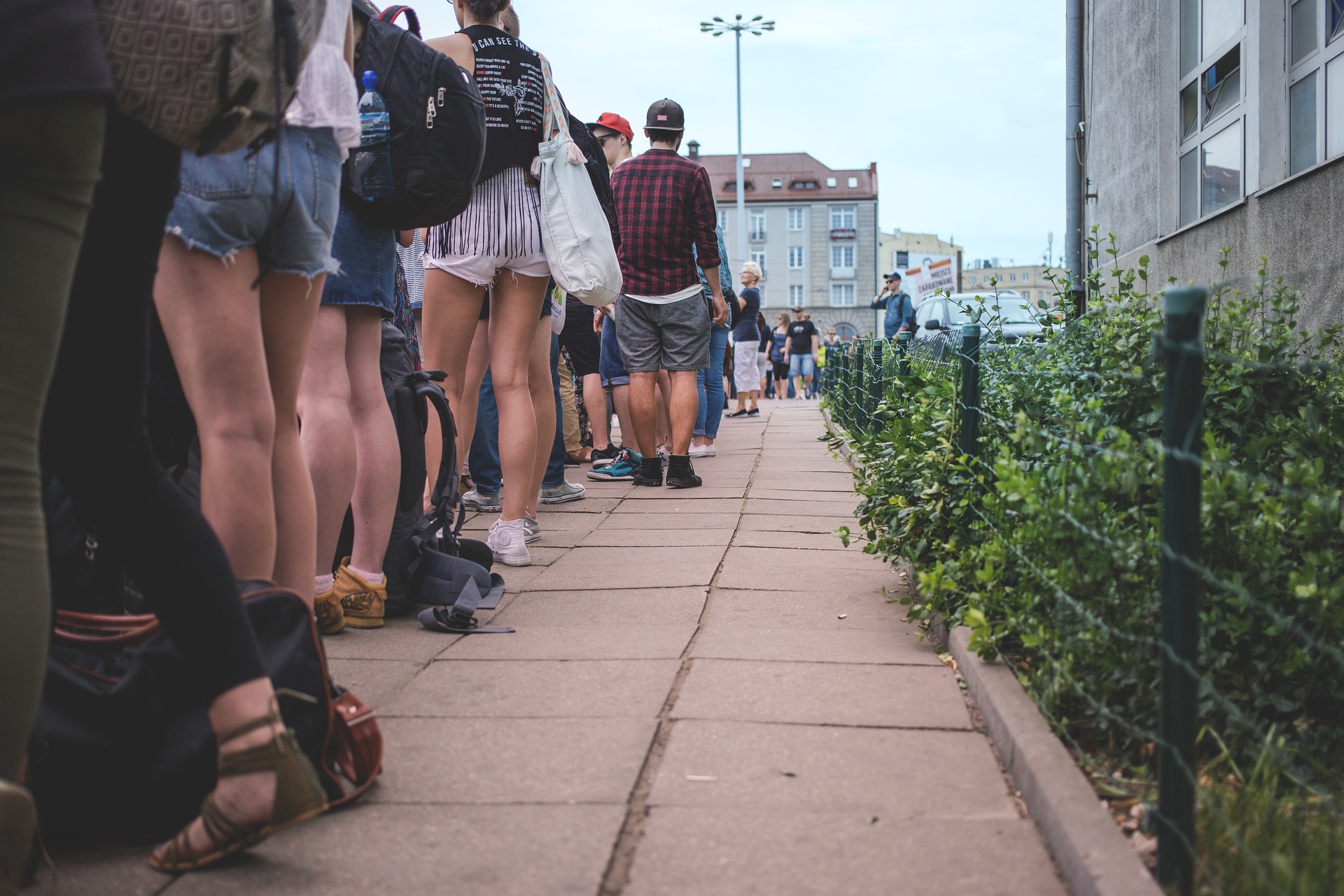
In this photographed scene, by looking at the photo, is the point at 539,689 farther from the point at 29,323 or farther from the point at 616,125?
the point at 616,125

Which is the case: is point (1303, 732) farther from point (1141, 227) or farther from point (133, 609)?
point (1141, 227)

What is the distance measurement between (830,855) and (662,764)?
1.60 feet

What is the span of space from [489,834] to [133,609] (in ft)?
3.42

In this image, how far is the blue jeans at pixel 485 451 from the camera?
20.6 feet

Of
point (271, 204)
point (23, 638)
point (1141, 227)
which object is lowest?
point (23, 638)

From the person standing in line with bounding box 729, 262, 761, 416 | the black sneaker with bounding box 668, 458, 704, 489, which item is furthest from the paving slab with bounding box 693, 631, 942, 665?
the person standing in line with bounding box 729, 262, 761, 416

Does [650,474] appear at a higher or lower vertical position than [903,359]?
lower

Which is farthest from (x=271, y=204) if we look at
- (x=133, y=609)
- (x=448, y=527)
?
(x=448, y=527)

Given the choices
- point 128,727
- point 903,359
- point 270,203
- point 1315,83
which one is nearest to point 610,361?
point 903,359

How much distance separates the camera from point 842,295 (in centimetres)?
8731

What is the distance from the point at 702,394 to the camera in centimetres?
1009

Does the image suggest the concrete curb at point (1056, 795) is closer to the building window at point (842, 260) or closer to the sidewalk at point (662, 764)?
the sidewalk at point (662, 764)

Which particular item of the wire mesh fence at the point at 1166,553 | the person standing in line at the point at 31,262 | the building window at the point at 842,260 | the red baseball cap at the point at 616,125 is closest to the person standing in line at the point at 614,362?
the red baseball cap at the point at 616,125

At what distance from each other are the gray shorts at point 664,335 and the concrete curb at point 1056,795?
4389mm
